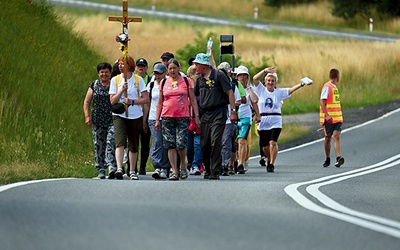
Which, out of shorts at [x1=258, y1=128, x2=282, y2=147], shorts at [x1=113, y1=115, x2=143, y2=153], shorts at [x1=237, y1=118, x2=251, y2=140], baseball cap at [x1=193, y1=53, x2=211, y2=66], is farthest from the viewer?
shorts at [x1=258, y1=128, x2=282, y2=147]

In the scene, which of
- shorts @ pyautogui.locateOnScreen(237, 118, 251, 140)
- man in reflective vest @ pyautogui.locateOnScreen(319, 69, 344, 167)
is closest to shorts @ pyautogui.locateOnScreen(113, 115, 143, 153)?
shorts @ pyautogui.locateOnScreen(237, 118, 251, 140)

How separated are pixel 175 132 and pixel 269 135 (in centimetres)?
412

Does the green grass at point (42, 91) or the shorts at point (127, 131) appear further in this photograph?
the green grass at point (42, 91)

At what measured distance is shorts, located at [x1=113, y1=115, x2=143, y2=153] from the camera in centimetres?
1798

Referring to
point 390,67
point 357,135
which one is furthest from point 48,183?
point 390,67

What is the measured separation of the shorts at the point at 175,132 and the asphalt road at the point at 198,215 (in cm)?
198

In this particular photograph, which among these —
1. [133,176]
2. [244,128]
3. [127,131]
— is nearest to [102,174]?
[133,176]

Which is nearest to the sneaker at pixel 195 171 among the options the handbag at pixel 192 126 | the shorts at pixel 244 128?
the handbag at pixel 192 126

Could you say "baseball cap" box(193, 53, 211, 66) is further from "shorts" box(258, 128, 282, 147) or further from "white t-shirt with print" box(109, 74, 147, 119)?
"shorts" box(258, 128, 282, 147)

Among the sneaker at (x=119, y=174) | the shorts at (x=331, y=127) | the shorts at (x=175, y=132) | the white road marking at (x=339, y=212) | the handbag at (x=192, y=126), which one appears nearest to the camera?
the white road marking at (x=339, y=212)

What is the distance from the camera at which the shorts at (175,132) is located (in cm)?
1762

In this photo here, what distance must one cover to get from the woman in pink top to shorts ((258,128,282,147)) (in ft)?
12.8

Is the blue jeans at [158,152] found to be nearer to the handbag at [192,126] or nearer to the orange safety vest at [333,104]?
the handbag at [192,126]

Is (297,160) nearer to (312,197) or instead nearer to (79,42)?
(79,42)
